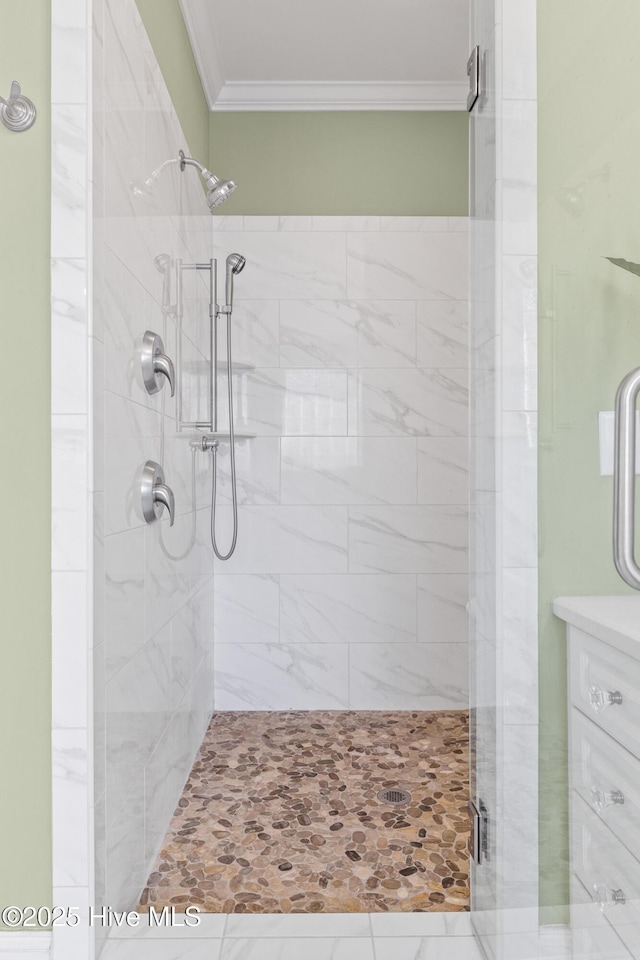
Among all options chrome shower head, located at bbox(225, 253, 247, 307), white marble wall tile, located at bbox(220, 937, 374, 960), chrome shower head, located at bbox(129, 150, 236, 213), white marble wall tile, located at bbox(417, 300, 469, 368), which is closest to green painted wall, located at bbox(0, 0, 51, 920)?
white marble wall tile, located at bbox(220, 937, 374, 960)

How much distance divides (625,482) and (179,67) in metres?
2.35

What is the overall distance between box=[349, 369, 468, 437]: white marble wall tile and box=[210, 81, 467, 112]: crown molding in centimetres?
121

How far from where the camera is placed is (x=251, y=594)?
3.42 metres

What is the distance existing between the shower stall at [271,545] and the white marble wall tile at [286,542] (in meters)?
0.01

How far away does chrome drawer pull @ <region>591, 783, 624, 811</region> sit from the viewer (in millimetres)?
1217

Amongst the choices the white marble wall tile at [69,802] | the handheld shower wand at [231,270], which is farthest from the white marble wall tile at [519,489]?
the handheld shower wand at [231,270]

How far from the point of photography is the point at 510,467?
1.53 metres

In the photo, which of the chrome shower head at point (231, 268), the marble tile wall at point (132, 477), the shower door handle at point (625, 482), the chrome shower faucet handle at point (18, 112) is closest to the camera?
the shower door handle at point (625, 482)

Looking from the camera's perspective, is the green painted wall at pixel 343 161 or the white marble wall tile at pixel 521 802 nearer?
the white marble wall tile at pixel 521 802

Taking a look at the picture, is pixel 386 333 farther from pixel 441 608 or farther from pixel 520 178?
pixel 520 178

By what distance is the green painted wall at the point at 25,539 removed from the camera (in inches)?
58.4

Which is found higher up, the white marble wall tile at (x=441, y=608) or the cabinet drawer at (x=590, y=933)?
the white marble wall tile at (x=441, y=608)

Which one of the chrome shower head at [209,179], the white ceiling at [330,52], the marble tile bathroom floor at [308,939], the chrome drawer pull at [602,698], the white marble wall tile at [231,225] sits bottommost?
the marble tile bathroom floor at [308,939]

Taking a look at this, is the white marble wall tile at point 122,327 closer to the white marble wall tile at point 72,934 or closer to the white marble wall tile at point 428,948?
the white marble wall tile at point 72,934
